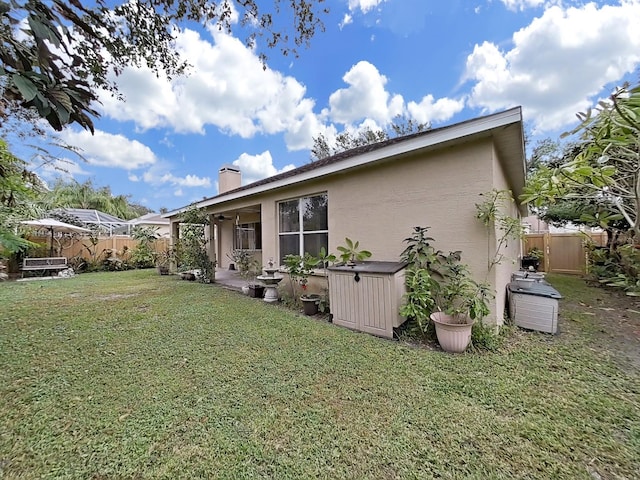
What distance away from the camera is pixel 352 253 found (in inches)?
209

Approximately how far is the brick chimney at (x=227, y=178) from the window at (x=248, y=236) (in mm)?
1923

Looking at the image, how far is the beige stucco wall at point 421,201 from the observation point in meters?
4.14

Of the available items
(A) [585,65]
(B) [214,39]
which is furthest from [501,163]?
(B) [214,39]

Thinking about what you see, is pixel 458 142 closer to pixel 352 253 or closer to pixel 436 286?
pixel 436 286

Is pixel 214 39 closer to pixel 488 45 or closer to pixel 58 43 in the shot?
pixel 58 43

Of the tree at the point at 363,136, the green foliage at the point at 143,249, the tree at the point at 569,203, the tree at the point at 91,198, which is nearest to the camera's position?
the tree at the point at 569,203

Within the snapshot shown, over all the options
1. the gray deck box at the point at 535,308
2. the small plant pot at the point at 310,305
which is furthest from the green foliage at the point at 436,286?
the small plant pot at the point at 310,305

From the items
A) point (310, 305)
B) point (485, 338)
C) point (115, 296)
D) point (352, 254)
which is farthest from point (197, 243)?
point (485, 338)

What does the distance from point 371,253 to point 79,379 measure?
4.48m

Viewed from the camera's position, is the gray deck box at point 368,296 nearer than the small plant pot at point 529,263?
Yes

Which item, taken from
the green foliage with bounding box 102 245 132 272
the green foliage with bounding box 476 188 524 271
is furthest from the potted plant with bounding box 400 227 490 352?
the green foliage with bounding box 102 245 132 272

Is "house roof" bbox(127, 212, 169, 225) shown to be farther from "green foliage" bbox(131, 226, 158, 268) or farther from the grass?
the grass

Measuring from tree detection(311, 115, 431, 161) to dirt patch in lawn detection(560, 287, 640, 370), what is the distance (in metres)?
14.7

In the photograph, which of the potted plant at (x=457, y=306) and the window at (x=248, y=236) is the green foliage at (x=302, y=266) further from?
the window at (x=248, y=236)
